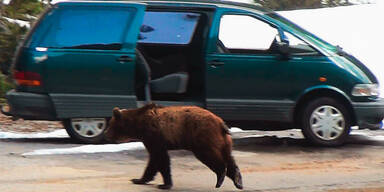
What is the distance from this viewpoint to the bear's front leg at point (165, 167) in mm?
7336

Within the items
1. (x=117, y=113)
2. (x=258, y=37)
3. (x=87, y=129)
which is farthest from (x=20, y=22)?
(x=117, y=113)

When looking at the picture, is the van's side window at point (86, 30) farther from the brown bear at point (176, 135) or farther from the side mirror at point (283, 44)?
the brown bear at point (176, 135)

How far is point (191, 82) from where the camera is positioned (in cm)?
1038

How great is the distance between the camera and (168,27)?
34.0 ft

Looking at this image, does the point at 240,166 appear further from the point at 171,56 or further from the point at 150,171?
the point at 171,56

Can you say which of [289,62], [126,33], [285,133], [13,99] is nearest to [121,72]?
[126,33]

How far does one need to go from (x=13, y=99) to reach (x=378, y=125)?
4400 millimetres

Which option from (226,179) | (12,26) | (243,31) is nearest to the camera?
(226,179)

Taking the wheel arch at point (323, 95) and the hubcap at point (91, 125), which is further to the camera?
the hubcap at point (91, 125)

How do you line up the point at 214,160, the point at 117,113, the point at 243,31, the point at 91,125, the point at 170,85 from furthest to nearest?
1. the point at 243,31
2. the point at 170,85
3. the point at 91,125
4. the point at 117,113
5. the point at 214,160

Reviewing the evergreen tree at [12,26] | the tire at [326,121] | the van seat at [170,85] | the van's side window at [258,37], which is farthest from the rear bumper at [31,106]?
the evergreen tree at [12,26]

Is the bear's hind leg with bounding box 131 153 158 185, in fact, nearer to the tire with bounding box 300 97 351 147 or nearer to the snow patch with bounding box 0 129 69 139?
the tire with bounding box 300 97 351 147

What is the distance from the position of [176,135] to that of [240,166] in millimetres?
1785

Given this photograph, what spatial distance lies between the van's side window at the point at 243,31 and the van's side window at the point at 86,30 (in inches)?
49.8
